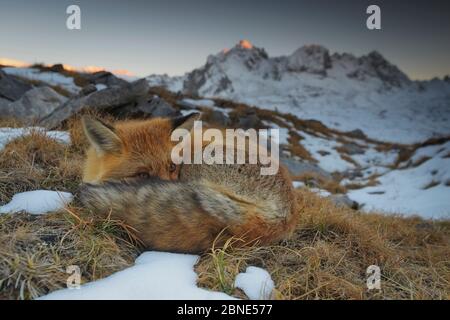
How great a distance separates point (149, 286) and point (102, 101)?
277 inches

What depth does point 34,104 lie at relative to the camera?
34.5 ft

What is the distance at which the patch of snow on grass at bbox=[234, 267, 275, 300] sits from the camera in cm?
224

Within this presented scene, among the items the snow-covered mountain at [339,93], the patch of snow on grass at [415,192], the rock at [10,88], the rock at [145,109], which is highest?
the snow-covered mountain at [339,93]

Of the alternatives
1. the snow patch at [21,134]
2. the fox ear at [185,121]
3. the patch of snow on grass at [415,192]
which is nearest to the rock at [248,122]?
the patch of snow on grass at [415,192]

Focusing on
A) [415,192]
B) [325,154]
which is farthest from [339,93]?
[415,192]

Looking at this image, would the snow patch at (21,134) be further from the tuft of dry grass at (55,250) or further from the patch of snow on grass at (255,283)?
the patch of snow on grass at (255,283)

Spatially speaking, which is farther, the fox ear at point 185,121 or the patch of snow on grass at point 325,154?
the patch of snow on grass at point 325,154

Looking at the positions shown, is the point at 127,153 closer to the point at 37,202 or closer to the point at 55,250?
the point at 37,202

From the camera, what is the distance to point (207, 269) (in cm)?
246

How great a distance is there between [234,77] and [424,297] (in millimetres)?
198151

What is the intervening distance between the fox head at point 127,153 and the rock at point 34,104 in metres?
7.17

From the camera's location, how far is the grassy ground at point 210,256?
2.24 meters

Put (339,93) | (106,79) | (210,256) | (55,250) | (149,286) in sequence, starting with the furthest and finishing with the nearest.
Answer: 1. (339,93)
2. (106,79)
3. (210,256)
4. (55,250)
5. (149,286)

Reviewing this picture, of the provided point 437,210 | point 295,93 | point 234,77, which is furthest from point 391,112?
point 437,210
